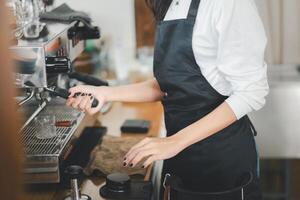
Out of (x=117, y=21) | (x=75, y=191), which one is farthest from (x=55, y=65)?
(x=117, y=21)

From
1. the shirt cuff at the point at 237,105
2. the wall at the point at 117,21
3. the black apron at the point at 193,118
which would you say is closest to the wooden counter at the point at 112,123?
the black apron at the point at 193,118

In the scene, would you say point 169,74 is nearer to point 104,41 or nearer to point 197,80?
point 197,80

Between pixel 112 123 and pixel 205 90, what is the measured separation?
2.11 feet

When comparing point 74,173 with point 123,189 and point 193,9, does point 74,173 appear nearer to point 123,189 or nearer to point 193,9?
point 123,189

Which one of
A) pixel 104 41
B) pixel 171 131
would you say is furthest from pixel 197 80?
pixel 104 41

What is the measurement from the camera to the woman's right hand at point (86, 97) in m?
1.22

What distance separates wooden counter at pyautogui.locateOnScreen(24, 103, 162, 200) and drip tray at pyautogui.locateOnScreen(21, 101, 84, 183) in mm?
36

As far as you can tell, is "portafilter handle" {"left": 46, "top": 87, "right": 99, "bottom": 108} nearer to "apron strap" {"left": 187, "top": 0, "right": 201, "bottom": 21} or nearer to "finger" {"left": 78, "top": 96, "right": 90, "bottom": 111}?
"finger" {"left": 78, "top": 96, "right": 90, "bottom": 111}

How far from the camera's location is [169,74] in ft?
3.80

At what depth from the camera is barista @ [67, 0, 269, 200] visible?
1001 mm

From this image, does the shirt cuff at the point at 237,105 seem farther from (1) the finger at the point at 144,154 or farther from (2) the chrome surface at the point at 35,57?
(2) the chrome surface at the point at 35,57

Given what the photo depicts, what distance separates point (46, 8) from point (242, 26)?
0.80 m

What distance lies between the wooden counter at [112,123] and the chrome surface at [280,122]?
22.1 inches

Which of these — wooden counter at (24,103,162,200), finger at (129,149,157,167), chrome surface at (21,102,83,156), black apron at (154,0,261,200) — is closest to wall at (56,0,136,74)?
wooden counter at (24,103,162,200)
